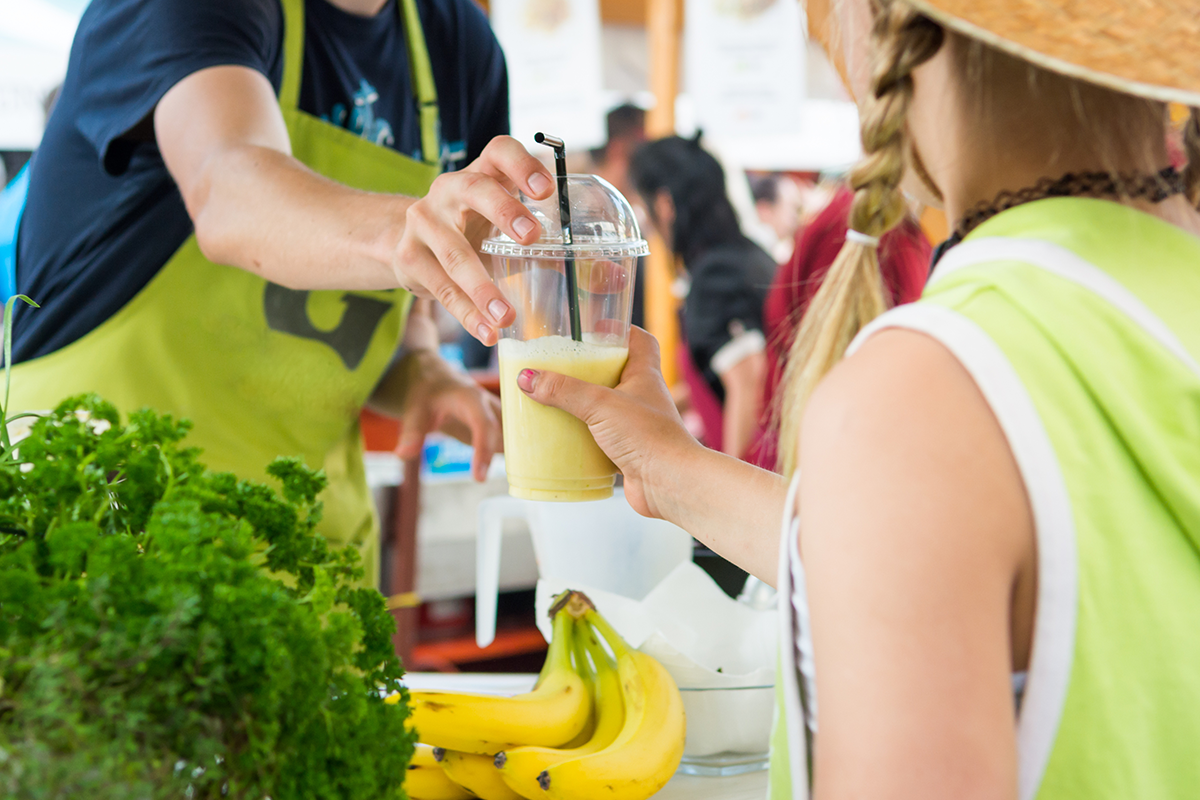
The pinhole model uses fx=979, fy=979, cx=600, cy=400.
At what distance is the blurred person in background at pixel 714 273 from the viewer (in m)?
2.86

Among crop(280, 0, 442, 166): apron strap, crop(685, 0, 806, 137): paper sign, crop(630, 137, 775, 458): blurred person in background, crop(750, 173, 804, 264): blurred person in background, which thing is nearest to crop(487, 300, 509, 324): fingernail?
crop(280, 0, 442, 166): apron strap

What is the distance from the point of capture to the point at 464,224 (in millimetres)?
973

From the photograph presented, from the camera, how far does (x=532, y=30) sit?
3.97m

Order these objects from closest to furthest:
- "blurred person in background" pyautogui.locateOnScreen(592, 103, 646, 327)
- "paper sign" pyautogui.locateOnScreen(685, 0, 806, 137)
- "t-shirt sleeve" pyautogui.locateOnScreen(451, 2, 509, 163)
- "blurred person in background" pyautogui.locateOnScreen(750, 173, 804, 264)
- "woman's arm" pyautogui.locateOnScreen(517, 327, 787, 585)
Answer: "woman's arm" pyautogui.locateOnScreen(517, 327, 787, 585) → "t-shirt sleeve" pyautogui.locateOnScreen(451, 2, 509, 163) → "paper sign" pyautogui.locateOnScreen(685, 0, 806, 137) → "blurred person in background" pyautogui.locateOnScreen(592, 103, 646, 327) → "blurred person in background" pyautogui.locateOnScreen(750, 173, 804, 264)

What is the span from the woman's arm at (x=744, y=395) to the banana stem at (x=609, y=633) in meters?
1.78

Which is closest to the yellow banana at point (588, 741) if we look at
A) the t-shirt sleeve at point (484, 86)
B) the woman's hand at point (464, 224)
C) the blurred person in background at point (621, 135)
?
the woman's hand at point (464, 224)

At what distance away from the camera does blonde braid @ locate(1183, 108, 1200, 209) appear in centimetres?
77

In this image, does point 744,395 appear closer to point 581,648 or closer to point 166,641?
point 581,648

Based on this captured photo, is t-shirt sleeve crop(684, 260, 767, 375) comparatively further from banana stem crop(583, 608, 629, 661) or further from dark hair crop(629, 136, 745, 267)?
banana stem crop(583, 608, 629, 661)

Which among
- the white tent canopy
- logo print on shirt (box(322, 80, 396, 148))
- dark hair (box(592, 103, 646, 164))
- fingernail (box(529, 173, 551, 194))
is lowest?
fingernail (box(529, 173, 551, 194))

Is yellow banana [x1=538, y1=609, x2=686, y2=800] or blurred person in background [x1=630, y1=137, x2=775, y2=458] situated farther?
blurred person in background [x1=630, y1=137, x2=775, y2=458]

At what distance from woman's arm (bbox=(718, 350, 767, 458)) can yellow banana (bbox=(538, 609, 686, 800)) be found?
1.83m

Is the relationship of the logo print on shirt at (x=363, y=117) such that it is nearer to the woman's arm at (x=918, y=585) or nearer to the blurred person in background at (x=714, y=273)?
the woman's arm at (x=918, y=585)

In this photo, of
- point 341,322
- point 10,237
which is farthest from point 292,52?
point 10,237
